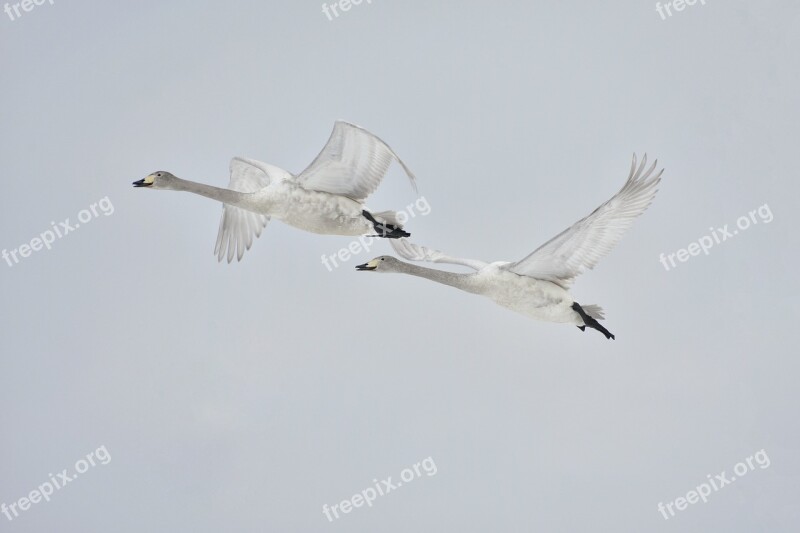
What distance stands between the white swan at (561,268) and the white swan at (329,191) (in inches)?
58.5

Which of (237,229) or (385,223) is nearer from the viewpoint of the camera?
(385,223)

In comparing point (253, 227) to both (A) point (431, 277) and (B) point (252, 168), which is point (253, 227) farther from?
(A) point (431, 277)

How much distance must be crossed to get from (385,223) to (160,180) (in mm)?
4044

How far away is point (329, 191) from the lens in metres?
25.2

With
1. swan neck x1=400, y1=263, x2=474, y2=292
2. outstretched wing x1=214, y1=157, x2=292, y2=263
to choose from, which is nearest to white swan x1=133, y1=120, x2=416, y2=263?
swan neck x1=400, y1=263, x2=474, y2=292

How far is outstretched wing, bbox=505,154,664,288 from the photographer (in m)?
22.7

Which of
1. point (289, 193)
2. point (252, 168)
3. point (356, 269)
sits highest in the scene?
point (252, 168)

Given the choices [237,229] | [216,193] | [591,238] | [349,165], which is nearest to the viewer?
[591,238]

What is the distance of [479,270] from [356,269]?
205 cm

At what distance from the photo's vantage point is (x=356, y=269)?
2378cm

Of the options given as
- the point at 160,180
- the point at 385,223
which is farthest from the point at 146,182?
the point at 385,223

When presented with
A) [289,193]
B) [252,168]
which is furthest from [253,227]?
[289,193]

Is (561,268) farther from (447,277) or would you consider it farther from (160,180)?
(160,180)

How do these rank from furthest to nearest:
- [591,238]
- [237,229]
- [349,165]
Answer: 1. [237,229]
2. [349,165]
3. [591,238]
